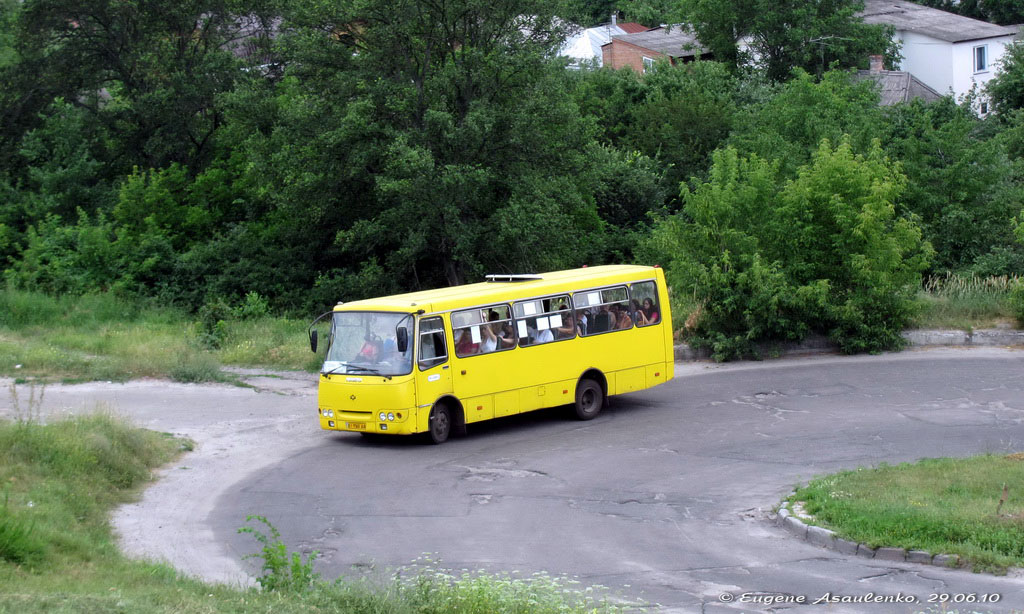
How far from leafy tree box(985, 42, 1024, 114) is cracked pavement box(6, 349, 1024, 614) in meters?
33.2

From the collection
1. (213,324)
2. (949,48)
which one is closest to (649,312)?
(213,324)

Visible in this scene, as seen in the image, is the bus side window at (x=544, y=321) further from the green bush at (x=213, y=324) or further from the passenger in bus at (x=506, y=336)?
the green bush at (x=213, y=324)

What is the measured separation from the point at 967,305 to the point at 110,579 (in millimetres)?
22021

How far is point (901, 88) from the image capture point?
181ft

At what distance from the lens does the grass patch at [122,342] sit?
22406 mm

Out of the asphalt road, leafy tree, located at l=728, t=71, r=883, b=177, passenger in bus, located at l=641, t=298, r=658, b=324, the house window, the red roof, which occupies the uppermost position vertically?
the red roof

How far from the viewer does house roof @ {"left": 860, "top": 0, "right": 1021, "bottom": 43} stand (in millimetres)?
59719

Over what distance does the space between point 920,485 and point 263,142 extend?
2646cm

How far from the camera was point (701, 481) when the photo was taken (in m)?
14.0

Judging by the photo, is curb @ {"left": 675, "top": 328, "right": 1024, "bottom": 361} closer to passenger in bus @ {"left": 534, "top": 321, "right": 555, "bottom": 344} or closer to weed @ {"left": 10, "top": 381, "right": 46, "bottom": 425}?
passenger in bus @ {"left": 534, "top": 321, "right": 555, "bottom": 344}

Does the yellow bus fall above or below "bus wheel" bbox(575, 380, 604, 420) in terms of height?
above

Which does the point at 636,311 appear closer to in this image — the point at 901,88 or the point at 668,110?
the point at 668,110

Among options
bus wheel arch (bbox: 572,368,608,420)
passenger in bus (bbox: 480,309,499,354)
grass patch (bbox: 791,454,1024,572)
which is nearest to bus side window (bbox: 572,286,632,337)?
bus wheel arch (bbox: 572,368,608,420)

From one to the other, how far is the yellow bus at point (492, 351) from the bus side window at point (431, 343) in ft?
0.07
